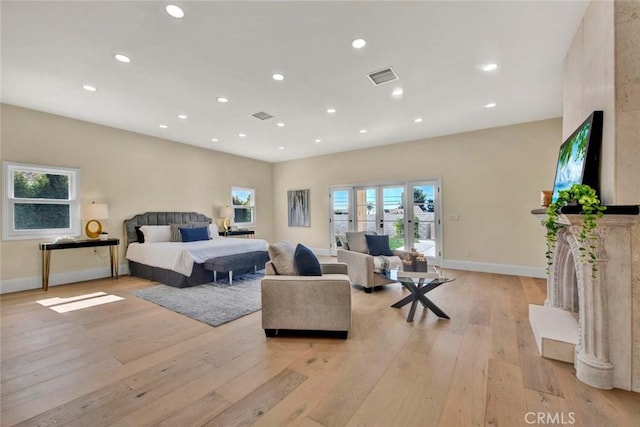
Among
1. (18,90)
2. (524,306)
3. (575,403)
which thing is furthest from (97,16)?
(524,306)

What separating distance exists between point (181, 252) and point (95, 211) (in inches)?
71.9

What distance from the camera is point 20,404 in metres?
1.74

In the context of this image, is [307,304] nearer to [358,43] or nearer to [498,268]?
[358,43]

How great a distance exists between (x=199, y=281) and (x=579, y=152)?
5090 millimetres

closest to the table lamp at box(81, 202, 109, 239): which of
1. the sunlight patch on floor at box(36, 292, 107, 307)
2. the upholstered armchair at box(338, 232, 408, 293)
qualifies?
the sunlight patch on floor at box(36, 292, 107, 307)

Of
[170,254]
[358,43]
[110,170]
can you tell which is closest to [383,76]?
[358,43]

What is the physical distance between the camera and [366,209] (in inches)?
277

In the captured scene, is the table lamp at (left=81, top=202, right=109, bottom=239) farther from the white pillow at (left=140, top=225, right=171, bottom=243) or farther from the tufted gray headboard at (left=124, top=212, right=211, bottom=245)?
the white pillow at (left=140, top=225, right=171, bottom=243)

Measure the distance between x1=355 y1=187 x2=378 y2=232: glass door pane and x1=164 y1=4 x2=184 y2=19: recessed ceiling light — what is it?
17.7 feet

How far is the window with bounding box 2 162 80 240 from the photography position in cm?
422

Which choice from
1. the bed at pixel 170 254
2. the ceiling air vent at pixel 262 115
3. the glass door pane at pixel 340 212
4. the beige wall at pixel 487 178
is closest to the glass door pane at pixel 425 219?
the beige wall at pixel 487 178

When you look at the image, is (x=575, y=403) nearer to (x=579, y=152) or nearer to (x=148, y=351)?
(x=579, y=152)

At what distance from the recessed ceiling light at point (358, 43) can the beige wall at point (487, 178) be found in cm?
393

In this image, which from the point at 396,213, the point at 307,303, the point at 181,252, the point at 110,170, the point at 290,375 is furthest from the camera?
the point at 396,213
